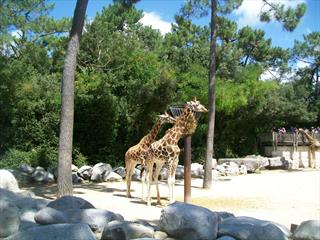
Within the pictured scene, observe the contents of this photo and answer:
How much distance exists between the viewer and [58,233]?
433cm

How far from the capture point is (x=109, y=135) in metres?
17.5

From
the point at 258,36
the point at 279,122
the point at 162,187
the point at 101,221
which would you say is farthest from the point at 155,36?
the point at 101,221

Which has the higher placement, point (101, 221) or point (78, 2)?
point (78, 2)

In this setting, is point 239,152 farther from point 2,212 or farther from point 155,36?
point 2,212

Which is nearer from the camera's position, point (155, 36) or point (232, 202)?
point (232, 202)

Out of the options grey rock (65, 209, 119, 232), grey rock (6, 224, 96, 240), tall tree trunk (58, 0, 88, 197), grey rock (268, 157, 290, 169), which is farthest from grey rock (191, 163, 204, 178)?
grey rock (6, 224, 96, 240)

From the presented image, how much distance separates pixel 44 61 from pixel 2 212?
1235cm

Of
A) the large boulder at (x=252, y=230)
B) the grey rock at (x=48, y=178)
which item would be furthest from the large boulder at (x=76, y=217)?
the grey rock at (x=48, y=178)

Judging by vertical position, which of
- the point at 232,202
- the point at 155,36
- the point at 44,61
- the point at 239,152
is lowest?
the point at 232,202

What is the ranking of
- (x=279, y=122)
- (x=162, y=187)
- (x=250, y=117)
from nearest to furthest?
(x=162, y=187) → (x=250, y=117) → (x=279, y=122)

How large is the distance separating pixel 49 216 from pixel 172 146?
442 centimetres

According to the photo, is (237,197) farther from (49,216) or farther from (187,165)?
(49,216)

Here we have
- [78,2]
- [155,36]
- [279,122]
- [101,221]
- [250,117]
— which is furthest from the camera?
[155,36]

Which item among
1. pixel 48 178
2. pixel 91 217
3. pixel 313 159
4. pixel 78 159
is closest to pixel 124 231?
pixel 91 217
